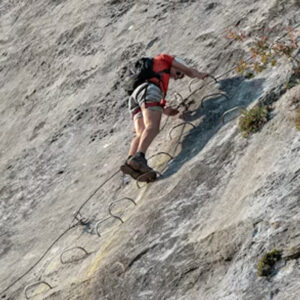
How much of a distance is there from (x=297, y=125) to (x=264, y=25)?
341 cm

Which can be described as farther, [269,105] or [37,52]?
[37,52]

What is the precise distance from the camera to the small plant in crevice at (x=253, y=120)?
9430 millimetres

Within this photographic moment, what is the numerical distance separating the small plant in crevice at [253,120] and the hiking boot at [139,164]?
1.25 metres

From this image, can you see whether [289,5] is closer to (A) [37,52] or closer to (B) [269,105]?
(B) [269,105]

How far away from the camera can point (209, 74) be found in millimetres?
11570

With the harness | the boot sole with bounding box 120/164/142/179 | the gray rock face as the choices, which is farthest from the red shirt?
the boot sole with bounding box 120/164/142/179

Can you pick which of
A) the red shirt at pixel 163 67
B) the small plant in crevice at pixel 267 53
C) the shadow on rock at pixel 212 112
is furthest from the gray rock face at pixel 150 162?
the red shirt at pixel 163 67

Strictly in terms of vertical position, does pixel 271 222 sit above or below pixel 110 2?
below

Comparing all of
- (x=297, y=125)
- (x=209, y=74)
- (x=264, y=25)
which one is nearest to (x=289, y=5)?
(x=264, y=25)

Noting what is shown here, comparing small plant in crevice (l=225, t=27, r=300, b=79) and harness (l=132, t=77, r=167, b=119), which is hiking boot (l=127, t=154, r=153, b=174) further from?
small plant in crevice (l=225, t=27, r=300, b=79)

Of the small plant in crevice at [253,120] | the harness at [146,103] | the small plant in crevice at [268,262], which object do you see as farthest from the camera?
the harness at [146,103]

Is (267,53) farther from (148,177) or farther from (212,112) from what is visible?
(148,177)

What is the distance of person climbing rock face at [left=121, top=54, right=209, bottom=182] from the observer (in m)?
10.7

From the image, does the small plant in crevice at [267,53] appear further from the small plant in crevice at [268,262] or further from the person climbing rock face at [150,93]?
the small plant in crevice at [268,262]
